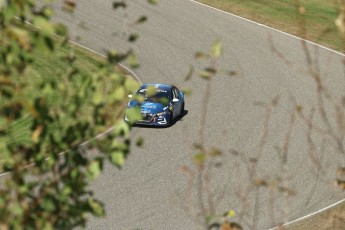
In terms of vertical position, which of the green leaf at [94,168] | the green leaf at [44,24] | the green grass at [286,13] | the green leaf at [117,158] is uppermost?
the green leaf at [44,24]

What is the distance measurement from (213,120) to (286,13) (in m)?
17.7

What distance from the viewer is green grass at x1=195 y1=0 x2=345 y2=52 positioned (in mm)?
47875

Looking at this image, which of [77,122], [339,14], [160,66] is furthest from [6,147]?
[160,66]

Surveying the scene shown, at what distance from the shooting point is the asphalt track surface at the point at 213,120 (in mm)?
26203

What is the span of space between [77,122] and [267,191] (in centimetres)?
2074

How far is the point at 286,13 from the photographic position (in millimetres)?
51094

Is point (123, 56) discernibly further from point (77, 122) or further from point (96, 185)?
point (96, 185)

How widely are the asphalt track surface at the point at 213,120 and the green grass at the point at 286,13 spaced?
2.90 ft

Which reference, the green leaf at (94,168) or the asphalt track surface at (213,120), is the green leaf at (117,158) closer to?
the green leaf at (94,168)

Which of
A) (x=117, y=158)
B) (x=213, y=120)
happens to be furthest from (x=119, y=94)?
(x=213, y=120)

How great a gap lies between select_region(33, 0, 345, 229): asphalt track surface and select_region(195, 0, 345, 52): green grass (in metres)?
0.88

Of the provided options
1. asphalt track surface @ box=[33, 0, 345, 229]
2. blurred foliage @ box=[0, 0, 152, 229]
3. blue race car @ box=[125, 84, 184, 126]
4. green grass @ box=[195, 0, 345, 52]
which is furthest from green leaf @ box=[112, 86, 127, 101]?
green grass @ box=[195, 0, 345, 52]

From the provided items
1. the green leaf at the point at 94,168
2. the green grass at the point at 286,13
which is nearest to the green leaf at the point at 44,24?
the green leaf at the point at 94,168

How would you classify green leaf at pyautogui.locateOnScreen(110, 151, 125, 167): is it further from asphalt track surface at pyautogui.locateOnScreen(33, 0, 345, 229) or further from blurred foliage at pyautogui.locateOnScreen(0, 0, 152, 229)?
asphalt track surface at pyautogui.locateOnScreen(33, 0, 345, 229)
